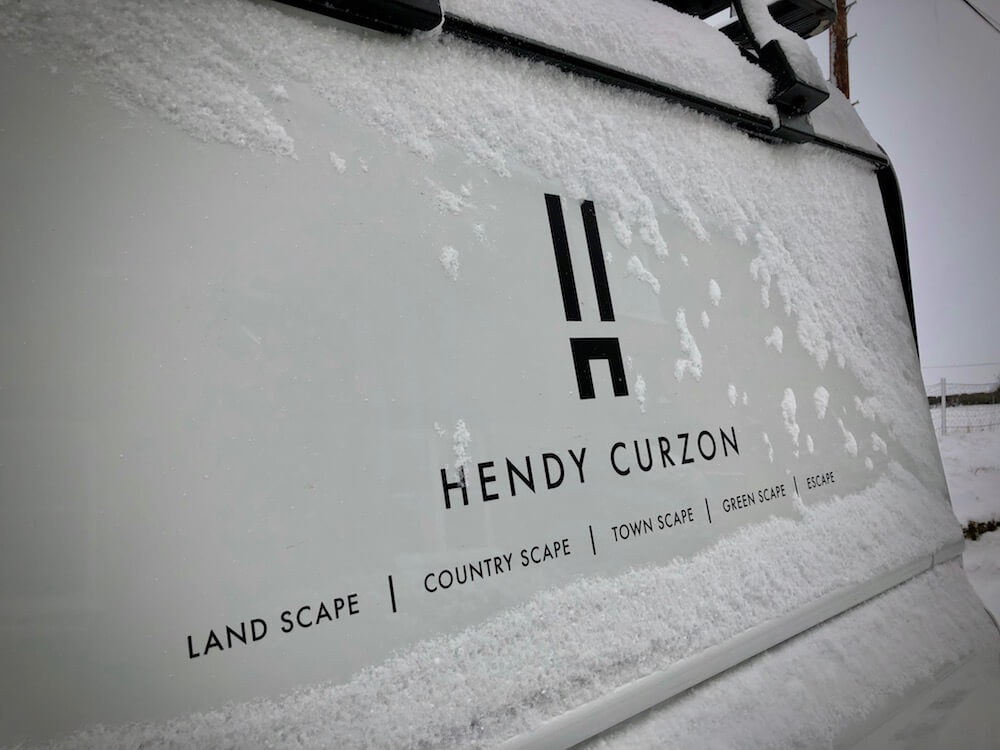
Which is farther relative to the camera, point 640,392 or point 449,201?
point 640,392

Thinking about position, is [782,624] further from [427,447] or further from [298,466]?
[298,466]

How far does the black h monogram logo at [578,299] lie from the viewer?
0.87 metres

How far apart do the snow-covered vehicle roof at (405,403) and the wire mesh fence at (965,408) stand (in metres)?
6.67

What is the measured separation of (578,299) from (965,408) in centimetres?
809

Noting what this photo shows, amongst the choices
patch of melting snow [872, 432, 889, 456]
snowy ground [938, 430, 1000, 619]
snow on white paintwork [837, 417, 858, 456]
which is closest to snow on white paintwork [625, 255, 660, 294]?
snow on white paintwork [837, 417, 858, 456]

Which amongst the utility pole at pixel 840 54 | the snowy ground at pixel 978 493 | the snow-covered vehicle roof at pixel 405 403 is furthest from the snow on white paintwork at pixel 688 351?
the utility pole at pixel 840 54

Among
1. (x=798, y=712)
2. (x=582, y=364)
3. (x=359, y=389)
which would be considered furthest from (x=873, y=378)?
(x=359, y=389)

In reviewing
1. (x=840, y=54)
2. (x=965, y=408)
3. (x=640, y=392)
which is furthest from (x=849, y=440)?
(x=965, y=408)

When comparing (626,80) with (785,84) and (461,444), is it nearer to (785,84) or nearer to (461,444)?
(785,84)

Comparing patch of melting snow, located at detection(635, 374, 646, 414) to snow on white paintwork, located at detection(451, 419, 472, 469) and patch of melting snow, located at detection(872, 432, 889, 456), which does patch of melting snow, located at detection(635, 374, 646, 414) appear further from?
patch of melting snow, located at detection(872, 432, 889, 456)

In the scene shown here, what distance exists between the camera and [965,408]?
699 cm

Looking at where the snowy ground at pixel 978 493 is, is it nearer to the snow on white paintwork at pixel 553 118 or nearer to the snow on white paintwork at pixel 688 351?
the snow on white paintwork at pixel 553 118

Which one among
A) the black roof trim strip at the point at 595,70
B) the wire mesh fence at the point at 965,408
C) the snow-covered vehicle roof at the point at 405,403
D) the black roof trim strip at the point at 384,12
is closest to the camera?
the snow-covered vehicle roof at the point at 405,403

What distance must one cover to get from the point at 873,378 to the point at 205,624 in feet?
4.69
